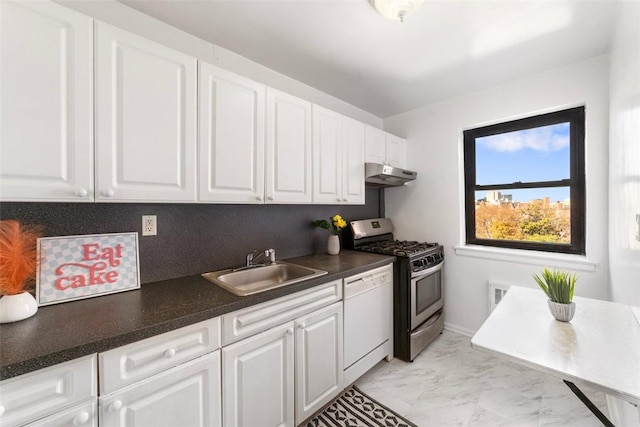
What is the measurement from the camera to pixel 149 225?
5.00 ft

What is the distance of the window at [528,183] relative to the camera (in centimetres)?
220

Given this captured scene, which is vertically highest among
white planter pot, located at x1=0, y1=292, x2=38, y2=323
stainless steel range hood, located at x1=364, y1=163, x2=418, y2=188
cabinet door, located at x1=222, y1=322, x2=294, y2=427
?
stainless steel range hood, located at x1=364, y1=163, x2=418, y2=188

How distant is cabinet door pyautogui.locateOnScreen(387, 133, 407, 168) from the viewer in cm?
283

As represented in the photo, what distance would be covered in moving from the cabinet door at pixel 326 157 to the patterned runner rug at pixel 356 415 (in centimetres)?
149

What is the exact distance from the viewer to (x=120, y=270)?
138cm

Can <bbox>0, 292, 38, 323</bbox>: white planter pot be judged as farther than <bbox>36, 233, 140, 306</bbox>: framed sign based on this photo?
No

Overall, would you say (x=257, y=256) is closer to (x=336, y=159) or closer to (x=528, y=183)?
(x=336, y=159)

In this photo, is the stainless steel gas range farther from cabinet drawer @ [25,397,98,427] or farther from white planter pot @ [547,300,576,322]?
cabinet drawer @ [25,397,98,427]

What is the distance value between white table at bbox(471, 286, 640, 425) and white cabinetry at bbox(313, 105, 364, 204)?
1385mm

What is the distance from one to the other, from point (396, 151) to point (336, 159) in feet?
3.62

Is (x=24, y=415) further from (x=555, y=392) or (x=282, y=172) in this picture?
(x=555, y=392)

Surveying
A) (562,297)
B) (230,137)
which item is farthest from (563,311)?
(230,137)

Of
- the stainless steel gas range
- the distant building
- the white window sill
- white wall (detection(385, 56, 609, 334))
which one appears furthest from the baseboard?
the distant building

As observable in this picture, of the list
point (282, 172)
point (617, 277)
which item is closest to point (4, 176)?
point (282, 172)
